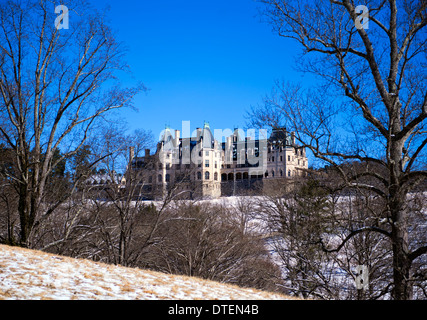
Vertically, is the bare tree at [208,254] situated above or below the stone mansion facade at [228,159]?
below

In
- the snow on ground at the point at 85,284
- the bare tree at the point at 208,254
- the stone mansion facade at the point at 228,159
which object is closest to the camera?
the snow on ground at the point at 85,284

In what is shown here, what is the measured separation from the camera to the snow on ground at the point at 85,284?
712 cm

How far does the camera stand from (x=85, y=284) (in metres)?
8.00

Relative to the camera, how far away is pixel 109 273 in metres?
9.66

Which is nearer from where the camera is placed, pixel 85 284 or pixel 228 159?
pixel 85 284

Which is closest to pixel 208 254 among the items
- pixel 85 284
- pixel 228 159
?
pixel 85 284

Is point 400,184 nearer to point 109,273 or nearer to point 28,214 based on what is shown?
point 109,273

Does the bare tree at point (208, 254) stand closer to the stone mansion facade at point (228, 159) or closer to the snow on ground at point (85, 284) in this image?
the snow on ground at point (85, 284)

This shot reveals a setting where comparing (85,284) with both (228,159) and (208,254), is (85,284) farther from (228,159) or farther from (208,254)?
A: (228,159)

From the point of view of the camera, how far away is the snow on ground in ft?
23.4

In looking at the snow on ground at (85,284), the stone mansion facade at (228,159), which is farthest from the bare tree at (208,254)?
the stone mansion facade at (228,159)
